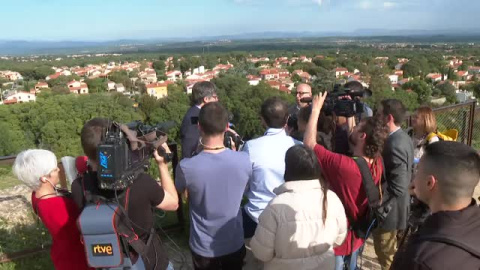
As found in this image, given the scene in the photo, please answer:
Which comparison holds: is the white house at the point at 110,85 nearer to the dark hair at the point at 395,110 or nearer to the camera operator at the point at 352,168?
the dark hair at the point at 395,110

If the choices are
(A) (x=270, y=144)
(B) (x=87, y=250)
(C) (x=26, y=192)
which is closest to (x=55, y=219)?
(B) (x=87, y=250)

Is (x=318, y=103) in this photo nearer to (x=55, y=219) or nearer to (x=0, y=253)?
(x=55, y=219)

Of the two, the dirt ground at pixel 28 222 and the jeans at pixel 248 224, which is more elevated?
the jeans at pixel 248 224

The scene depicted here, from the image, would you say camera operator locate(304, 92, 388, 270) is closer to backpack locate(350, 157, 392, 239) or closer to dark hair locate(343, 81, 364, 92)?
backpack locate(350, 157, 392, 239)

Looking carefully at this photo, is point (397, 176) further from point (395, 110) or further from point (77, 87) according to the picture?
point (77, 87)

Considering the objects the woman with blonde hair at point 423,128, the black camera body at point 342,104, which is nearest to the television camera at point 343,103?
the black camera body at point 342,104

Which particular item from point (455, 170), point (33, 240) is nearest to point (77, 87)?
point (33, 240)
